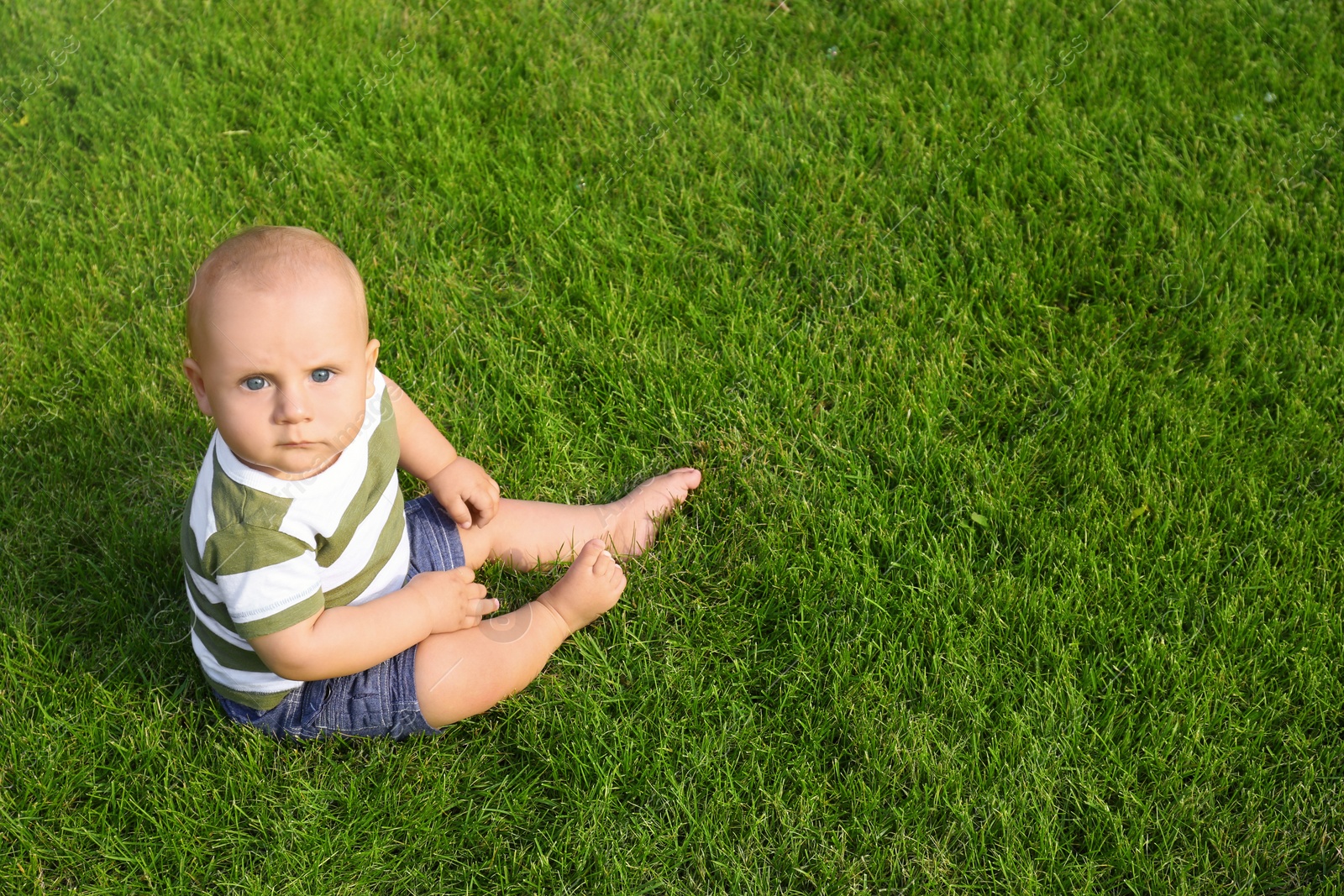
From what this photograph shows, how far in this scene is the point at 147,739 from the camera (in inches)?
90.7

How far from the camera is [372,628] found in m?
2.15

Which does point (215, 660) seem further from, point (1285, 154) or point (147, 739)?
point (1285, 154)

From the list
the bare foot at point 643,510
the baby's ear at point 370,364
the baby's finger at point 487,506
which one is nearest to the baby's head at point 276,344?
the baby's ear at point 370,364

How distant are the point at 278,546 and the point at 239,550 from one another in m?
0.07

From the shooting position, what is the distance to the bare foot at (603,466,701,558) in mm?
2682

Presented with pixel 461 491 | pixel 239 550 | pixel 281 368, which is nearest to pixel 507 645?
pixel 461 491

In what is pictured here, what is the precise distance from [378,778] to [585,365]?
1.25 m

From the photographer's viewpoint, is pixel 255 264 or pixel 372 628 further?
pixel 372 628

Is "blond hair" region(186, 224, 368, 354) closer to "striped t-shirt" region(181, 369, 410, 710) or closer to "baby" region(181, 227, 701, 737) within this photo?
"baby" region(181, 227, 701, 737)

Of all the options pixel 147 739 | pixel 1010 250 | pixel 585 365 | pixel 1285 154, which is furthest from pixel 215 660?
pixel 1285 154

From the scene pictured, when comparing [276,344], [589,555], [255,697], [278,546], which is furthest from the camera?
[589,555]

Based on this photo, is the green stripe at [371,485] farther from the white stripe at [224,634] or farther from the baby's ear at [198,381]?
the baby's ear at [198,381]

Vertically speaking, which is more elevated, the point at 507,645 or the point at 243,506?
the point at 243,506

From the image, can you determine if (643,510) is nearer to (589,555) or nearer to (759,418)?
(589,555)
